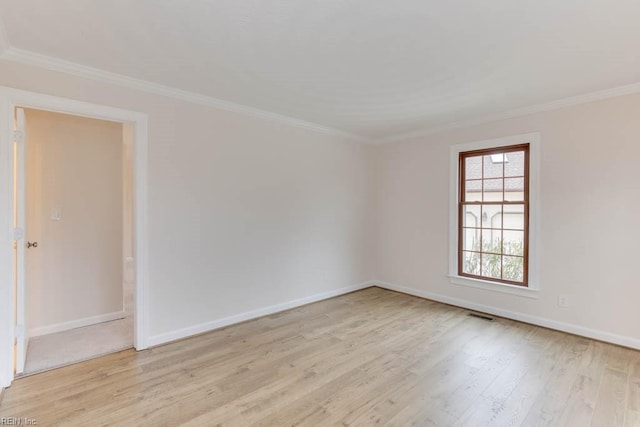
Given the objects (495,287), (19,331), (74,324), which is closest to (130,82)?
(19,331)

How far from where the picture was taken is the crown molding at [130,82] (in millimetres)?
2383

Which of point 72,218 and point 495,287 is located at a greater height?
point 72,218

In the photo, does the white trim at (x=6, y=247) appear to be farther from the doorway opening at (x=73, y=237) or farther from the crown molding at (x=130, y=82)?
the doorway opening at (x=73, y=237)

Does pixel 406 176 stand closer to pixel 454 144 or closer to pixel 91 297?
pixel 454 144

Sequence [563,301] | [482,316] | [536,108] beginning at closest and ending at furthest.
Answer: [563,301], [536,108], [482,316]

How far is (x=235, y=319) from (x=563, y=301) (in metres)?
3.73

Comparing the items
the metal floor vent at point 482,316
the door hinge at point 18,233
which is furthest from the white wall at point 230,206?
the metal floor vent at point 482,316

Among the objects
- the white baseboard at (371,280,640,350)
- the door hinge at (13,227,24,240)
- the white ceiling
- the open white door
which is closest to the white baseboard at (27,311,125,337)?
the open white door

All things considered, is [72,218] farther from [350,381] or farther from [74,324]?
[350,381]

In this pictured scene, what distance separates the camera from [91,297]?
3.61 meters

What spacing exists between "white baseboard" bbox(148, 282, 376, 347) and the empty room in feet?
0.06

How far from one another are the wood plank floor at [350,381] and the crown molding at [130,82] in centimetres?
250

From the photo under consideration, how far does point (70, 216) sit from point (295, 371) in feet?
10.1

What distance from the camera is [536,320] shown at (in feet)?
11.7
